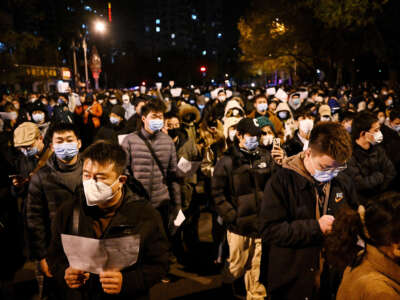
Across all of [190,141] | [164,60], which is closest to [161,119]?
[190,141]

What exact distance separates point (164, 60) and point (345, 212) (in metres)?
78.4

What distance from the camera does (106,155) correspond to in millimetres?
2562

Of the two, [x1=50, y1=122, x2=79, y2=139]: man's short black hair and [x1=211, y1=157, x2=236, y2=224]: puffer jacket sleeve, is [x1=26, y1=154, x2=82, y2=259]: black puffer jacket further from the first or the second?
[x1=211, y1=157, x2=236, y2=224]: puffer jacket sleeve

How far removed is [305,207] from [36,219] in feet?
8.36

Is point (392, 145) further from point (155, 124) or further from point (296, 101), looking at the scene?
point (296, 101)

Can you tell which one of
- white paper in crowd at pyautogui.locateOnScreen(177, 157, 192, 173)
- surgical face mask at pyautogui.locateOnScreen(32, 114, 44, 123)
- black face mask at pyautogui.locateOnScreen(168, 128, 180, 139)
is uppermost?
surgical face mask at pyautogui.locateOnScreen(32, 114, 44, 123)

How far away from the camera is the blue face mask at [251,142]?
14.2 feet

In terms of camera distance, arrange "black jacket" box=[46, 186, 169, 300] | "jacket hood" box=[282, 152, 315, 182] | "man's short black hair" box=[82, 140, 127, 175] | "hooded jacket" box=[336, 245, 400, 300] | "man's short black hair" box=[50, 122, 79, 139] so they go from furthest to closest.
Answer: "man's short black hair" box=[50, 122, 79, 139]
"jacket hood" box=[282, 152, 315, 182]
"man's short black hair" box=[82, 140, 127, 175]
"black jacket" box=[46, 186, 169, 300]
"hooded jacket" box=[336, 245, 400, 300]

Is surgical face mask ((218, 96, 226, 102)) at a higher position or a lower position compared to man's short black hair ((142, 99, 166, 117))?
higher

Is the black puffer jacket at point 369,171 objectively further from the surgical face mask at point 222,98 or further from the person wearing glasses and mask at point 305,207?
the surgical face mask at point 222,98

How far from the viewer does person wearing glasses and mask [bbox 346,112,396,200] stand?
4.80 meters

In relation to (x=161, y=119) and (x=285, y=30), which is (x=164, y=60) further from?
(x=161, y=119)

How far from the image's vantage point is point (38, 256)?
362 cm

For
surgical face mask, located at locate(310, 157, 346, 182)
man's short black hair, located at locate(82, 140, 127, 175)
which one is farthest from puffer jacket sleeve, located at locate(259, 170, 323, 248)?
man's short black hair, located at locate(82, 140, 127, 175)
